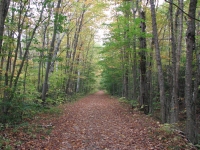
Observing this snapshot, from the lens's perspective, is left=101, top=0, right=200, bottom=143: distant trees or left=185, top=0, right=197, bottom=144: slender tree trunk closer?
left=185, top=0, right=197, bottom=144: slender tree trunk

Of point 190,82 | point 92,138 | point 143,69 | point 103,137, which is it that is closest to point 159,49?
point 143,69

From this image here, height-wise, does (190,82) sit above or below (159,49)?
below

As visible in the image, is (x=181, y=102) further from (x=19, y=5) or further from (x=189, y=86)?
(x=19, y=5)

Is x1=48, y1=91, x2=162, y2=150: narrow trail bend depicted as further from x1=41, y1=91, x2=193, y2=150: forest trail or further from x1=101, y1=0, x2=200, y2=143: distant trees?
x1=101, y1=0, x2=200, y2=143: distant trees

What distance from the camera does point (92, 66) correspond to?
35969 mm

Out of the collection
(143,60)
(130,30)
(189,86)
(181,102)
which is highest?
(130,30)

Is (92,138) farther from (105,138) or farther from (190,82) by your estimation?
(190,82)

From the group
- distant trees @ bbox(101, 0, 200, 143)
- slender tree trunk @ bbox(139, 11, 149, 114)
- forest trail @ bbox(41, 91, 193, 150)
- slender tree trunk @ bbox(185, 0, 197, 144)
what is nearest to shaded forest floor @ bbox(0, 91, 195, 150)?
forest trail @ bbox(41, 91, 193, 150)

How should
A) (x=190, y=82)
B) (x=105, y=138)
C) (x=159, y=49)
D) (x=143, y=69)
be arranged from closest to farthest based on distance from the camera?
(x=190, y=82) < (x=105, y=138) < (x=159, y=49) < (x=143, y=69)

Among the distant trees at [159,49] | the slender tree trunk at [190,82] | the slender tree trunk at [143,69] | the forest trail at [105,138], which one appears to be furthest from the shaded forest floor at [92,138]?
the slender tree trunk at [143,69]

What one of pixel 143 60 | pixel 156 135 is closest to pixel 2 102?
pixel 156 135

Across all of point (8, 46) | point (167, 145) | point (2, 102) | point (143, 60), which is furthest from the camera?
A: point (143, 60)

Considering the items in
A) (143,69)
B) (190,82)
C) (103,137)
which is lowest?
(103,137)

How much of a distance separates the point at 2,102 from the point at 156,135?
6.12 meters
